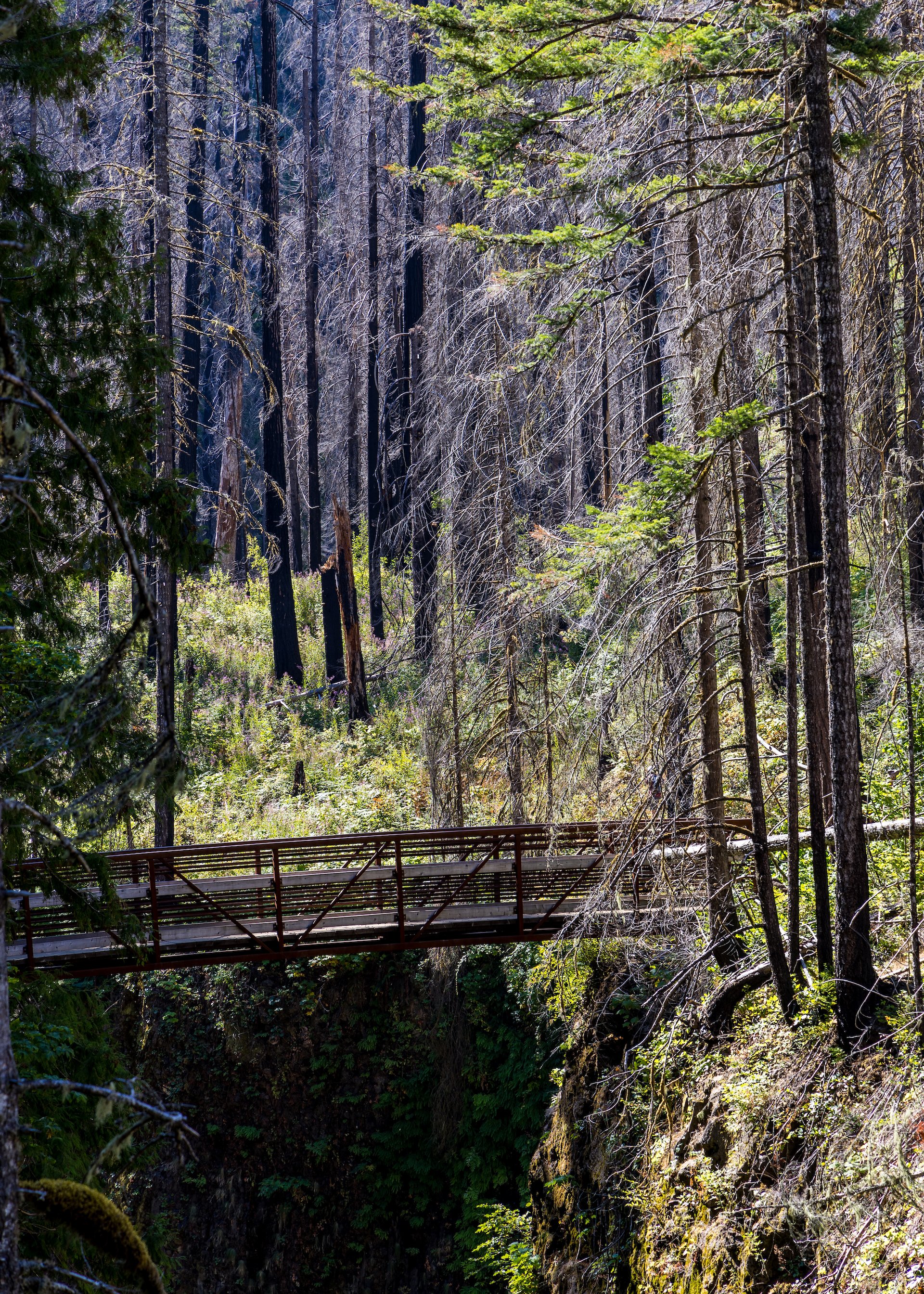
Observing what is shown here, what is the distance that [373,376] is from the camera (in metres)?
20.6

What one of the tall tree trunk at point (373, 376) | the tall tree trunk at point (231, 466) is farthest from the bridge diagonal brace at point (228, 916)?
the tall tree trunk at point (231, 466)

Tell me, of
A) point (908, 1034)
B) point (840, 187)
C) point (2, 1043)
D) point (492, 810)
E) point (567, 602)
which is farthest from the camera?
point (492, 810)

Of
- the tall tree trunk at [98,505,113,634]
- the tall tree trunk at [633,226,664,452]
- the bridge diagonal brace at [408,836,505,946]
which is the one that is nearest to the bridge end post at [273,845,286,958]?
the bridge diagonal brace at [408,836,505,946]

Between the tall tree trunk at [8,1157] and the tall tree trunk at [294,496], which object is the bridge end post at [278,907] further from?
the tall tree trunk at [294,496]

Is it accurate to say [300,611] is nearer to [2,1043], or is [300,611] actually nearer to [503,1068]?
[503,1068]

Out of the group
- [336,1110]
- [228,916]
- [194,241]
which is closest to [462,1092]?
[336,1110]

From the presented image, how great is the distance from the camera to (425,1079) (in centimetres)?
1298

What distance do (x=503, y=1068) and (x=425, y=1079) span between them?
131 centimetres

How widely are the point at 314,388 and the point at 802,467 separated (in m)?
15.3

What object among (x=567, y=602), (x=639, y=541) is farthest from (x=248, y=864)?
(x=639, y=541)

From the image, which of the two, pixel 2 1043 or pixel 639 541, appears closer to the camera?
pixel 2 1043

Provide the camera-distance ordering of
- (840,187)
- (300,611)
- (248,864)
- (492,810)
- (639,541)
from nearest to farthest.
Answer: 1. (639,541)
2. (840,187)
3. (248,864)
4. (492,810)
5. (300,611)

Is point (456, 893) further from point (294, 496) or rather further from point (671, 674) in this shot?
point (294, 496)

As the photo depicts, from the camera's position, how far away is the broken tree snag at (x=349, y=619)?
18469 millimetres
